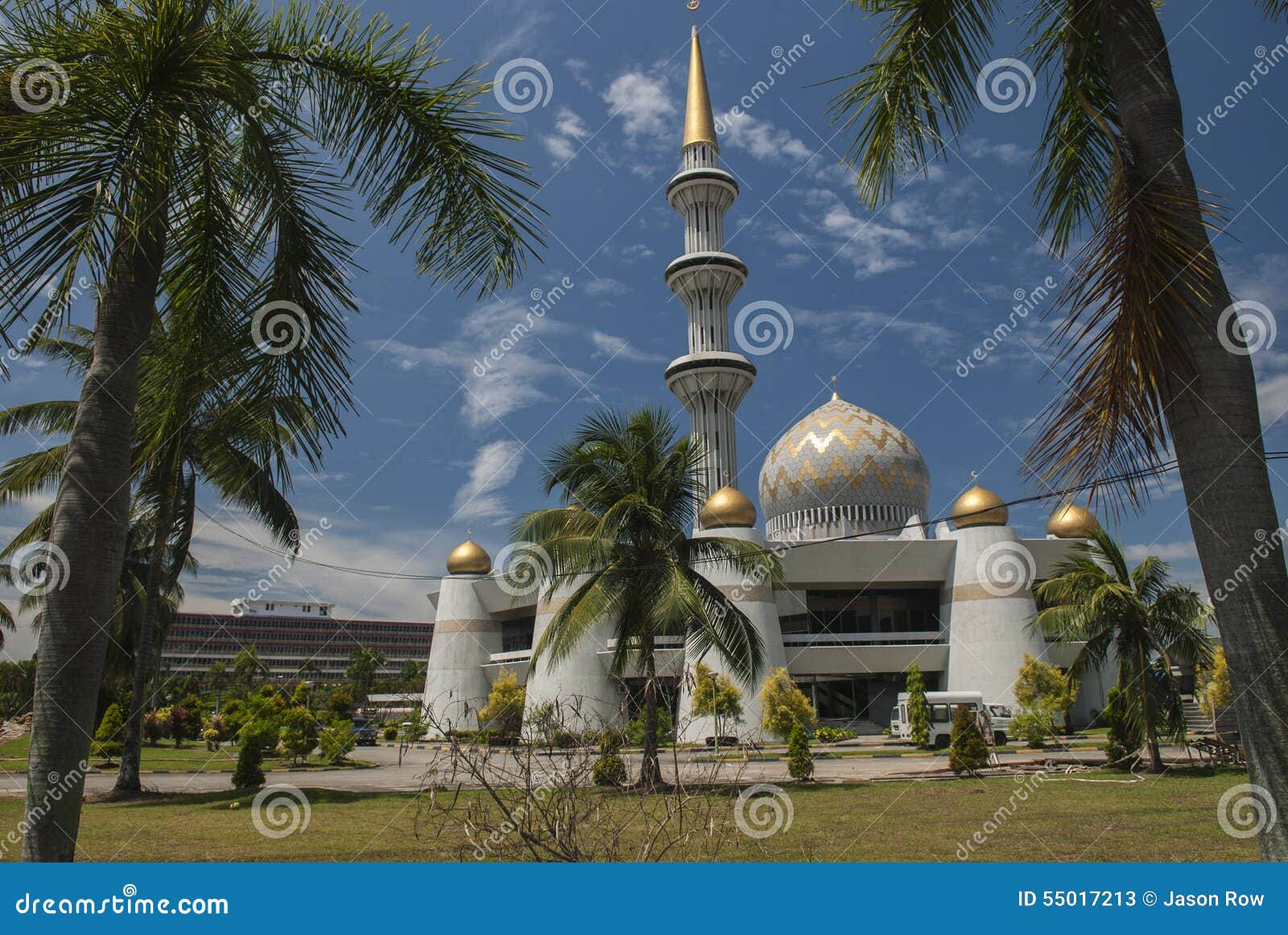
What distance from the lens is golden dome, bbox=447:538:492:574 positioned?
45844mm

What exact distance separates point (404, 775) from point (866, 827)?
625 inches

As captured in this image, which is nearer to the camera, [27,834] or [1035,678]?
[27,834]

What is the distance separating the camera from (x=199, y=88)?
14.7ft

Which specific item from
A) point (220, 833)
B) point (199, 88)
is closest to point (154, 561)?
point (220, 833)

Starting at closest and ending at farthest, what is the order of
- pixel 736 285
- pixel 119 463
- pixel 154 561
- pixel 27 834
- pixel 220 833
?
pixel 27 834, pixel 119 463, pixel 220 833, pixel 154 561, pixel 736 285

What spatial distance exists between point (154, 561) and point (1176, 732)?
1992 cm

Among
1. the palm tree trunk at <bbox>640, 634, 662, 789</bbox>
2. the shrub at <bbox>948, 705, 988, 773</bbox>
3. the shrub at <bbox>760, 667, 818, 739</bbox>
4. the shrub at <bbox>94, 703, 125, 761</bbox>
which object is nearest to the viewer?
the palm tree trunk at <bbox>640, 634, 662, 789</bbox>

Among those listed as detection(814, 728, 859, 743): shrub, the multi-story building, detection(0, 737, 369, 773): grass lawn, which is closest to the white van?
detection(814, 728, 859, 743): shrub

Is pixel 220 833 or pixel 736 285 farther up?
pixel 736 285

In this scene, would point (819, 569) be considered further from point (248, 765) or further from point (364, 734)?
point (248, 765)

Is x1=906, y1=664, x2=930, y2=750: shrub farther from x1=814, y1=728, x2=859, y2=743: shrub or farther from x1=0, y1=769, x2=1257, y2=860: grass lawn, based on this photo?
x1=0, y1=769, x2=1257, y2=860: grass lawn

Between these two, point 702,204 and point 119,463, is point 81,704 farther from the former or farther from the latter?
point 702,204

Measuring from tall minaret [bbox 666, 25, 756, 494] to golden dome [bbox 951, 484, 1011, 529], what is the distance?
32.1 feet

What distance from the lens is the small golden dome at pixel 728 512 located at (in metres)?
34.4
